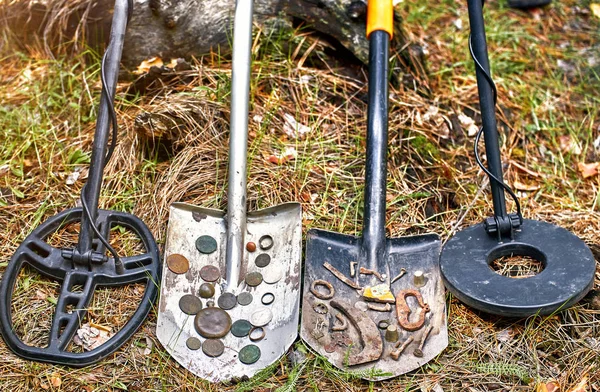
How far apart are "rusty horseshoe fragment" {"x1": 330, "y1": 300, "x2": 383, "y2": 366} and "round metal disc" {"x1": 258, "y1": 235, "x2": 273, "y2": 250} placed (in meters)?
0.34

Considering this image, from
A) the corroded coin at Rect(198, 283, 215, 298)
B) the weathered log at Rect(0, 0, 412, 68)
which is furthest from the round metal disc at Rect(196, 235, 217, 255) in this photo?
the weathered log at Rect(0, 0, 412, 68)

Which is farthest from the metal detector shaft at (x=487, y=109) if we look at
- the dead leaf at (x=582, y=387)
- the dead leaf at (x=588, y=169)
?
the dead leaf at (x=588, y=169)

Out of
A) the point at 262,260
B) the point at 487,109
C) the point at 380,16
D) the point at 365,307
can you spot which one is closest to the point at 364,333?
the point at 365,307

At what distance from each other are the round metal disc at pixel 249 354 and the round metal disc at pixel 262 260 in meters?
0.34

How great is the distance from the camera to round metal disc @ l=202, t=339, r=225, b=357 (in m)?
2.34

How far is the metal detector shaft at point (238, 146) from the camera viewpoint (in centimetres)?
256

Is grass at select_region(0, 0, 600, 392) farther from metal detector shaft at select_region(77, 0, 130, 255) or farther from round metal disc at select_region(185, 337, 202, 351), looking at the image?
metal detector shaft at select_region(77, 0, 130, 255)

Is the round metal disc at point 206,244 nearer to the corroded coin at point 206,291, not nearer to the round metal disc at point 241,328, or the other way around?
the corroded coin at point 206,291

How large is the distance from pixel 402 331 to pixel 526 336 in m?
0.44

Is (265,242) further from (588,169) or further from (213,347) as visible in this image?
(588,169)

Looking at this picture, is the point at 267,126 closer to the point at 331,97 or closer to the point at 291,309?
the point at 331,97

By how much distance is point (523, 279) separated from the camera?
2.41 metres

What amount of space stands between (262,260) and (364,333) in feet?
1.58

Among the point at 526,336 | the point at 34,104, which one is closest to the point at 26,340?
the point at 34,104
